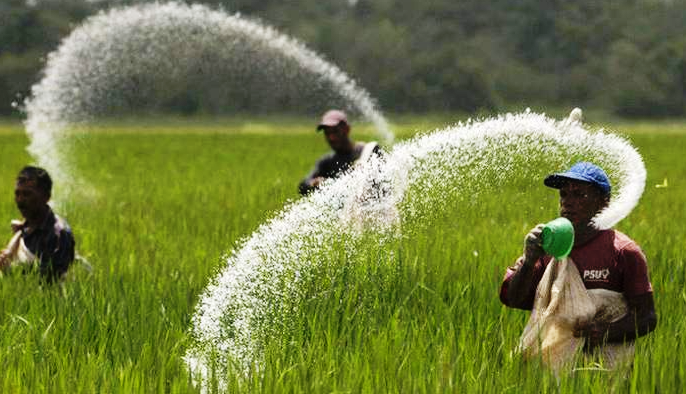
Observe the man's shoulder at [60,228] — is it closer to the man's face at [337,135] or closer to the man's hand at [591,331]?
the man's face at [337,135]

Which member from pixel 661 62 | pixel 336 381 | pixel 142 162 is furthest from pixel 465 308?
pixel 661 62

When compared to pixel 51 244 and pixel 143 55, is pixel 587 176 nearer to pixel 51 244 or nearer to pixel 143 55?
pixel 51 244

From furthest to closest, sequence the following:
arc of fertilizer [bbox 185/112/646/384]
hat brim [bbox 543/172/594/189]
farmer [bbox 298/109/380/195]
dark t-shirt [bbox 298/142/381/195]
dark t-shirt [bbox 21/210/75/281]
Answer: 1. dark t-shirt [bbox 298/142/381/195]
2. farmer [bbox 298/109/380/195]
3. dark t-shirt [bbox 21/210/75/281]
4. arc of fertilizer [bbox 185/112/646/384]
5. hat brim [bbox 543/172/594/189]

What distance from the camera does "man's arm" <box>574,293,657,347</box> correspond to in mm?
3084

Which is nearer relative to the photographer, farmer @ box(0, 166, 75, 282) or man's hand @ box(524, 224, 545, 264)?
man's hand @ box(524, 224, 545, 264)

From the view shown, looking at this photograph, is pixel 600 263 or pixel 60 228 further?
pixel 60 228

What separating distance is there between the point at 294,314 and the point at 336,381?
1.17 meters

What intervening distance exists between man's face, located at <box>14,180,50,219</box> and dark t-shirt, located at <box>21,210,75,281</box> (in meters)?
0.07

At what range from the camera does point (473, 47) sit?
233ft

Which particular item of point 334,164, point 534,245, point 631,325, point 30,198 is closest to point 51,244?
point 30,198

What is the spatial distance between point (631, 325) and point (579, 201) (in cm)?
38

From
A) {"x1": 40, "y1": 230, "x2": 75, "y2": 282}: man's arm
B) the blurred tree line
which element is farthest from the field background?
the blurred tree line

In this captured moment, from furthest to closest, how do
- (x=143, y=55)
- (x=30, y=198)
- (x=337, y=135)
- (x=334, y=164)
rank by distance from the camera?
1. (x=143, y=55)
2. (x=334, y=164)
3. (x=337, y=135)
4. (x=30, y=198)

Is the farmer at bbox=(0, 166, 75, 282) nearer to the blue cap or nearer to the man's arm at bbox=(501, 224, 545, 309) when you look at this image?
the man's arm at bbox=(501, 224, 545, 309)
